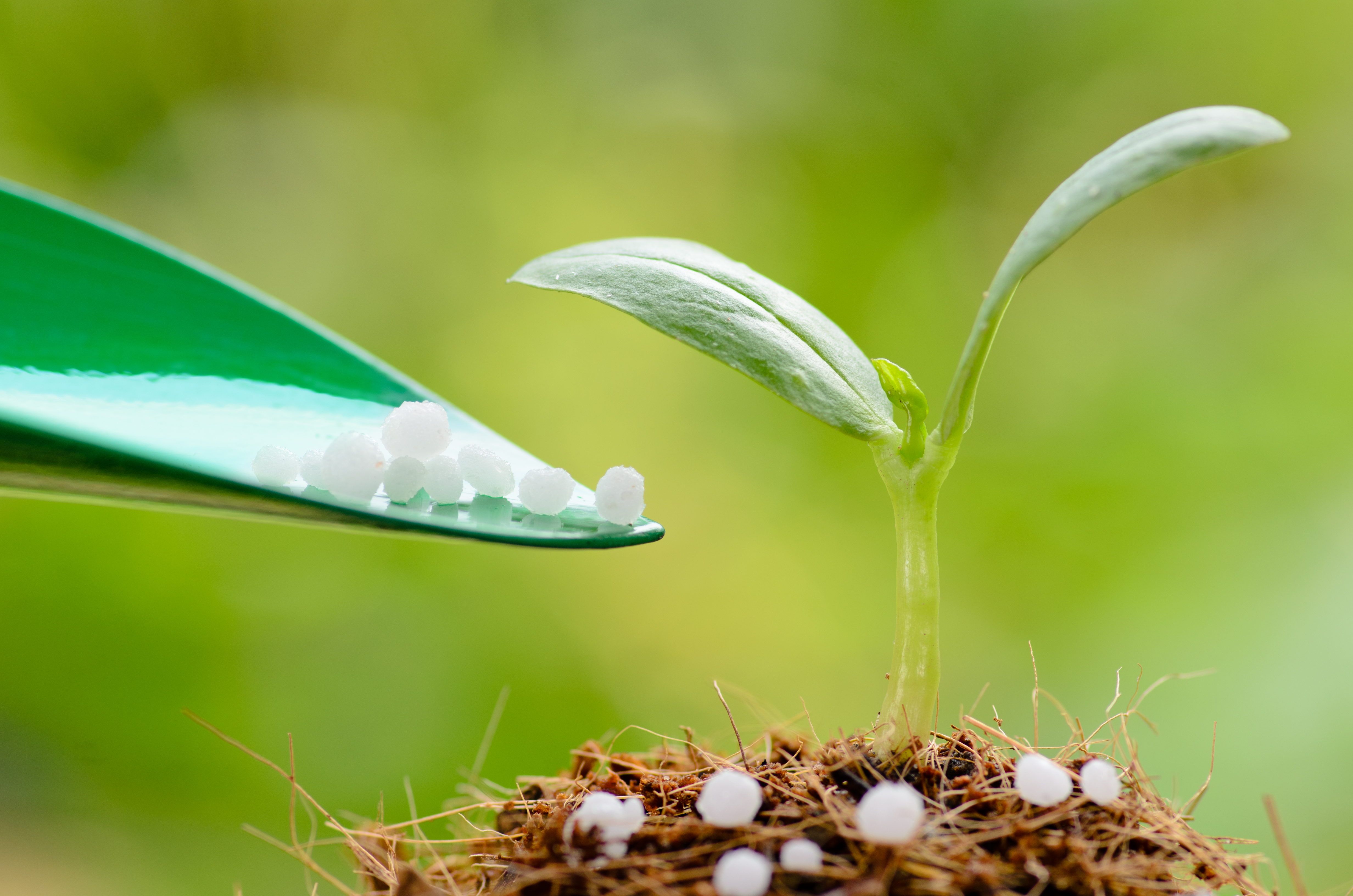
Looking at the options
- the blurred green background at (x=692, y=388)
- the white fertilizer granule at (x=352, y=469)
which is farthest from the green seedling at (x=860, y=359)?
the blurred green background at (x=692, y=388)

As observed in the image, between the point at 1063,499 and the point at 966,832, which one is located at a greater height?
the point at 1063,499

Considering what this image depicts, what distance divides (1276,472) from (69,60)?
5.46ft

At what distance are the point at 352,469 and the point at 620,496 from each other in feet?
0.32

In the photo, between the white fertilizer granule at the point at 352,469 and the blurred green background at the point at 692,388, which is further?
the blurred green background at the point at 692,388

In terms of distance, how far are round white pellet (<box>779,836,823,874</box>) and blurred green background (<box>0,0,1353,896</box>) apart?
0.80 metres

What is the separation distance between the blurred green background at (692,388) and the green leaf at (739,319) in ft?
2.55

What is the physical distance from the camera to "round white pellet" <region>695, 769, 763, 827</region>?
320mm

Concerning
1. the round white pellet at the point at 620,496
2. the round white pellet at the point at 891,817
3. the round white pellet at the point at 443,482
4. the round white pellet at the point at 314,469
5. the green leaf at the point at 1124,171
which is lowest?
the round white pellet at the point at 891,817

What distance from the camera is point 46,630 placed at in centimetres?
108

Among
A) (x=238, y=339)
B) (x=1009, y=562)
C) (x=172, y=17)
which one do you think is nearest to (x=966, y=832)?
(x=238, y=339)

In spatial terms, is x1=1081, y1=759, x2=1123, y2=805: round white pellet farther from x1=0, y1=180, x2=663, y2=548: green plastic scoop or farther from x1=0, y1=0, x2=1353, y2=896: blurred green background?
x1=0, y1=0, x2=1353, y2=896: blurred green background

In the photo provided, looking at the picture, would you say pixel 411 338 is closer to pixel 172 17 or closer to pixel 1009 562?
pixel 172 17

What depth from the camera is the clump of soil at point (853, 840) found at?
30cm

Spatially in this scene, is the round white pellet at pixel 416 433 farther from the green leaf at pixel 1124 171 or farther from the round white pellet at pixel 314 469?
the green leaf at pixel 1124 171
